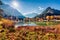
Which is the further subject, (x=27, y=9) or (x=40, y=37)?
(x=27, y=9)

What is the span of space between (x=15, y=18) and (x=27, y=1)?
429 mm

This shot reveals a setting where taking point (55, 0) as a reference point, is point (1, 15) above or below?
below

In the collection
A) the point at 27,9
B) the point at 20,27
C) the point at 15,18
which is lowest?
the point at 20,27

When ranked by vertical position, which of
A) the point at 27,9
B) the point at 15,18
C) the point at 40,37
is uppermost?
the point at 27,9

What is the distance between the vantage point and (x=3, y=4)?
8.93 ft

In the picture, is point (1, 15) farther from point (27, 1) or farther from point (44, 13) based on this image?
point (44, 13)

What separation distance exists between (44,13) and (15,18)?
604mm

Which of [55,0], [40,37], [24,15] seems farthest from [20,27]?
[55,0]

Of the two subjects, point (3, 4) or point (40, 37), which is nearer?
point (40, 37)

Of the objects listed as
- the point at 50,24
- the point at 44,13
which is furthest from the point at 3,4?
the point at 50,24

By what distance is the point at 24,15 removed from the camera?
8.94 feet

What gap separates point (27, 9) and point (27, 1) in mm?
167

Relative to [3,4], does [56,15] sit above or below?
below

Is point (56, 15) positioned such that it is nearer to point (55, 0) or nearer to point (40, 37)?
point (55, 0)
